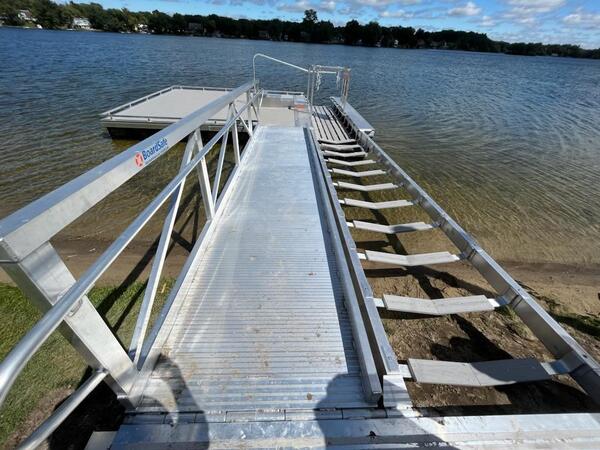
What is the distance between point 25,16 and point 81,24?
504 inches

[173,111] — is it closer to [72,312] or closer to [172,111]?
[172,111]

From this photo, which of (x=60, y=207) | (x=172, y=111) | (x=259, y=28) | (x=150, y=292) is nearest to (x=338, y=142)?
(x=172, y=111)

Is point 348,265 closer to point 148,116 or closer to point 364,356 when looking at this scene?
point 364,356

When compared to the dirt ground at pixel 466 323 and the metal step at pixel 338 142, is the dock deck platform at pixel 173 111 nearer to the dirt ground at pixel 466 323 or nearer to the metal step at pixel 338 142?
the metal step at pixel 338 142

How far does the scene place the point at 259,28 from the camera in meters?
91.3

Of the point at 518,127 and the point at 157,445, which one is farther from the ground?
the point at 157,445

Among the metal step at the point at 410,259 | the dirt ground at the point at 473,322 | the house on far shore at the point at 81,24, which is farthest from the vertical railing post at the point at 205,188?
the house on far shore at the point at 81,24

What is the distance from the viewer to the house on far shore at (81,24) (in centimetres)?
8531

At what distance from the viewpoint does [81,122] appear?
1151 cm

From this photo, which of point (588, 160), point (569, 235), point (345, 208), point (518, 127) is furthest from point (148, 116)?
point (518, 127)

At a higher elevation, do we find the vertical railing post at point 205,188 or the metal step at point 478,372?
the vertical railing post at point 205,188

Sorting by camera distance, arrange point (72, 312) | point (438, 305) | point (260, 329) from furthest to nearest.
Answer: point (438, 305) < point (260, 329) < point (72, 312)

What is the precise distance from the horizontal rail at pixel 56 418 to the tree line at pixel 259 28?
107 m

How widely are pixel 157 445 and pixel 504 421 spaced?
2.09 meters
